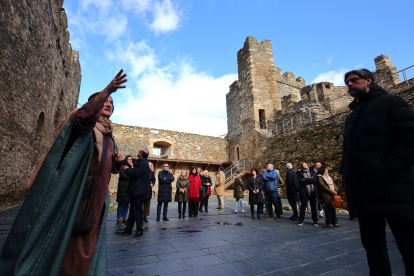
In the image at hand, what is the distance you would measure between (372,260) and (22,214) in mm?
2292

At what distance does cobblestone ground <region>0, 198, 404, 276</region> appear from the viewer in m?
2.20

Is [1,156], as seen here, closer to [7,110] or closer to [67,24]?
[7,110]

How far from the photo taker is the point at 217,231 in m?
4.14

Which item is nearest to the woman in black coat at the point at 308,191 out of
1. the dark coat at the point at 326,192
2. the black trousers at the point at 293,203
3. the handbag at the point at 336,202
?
the dark coat at the point at 326,192

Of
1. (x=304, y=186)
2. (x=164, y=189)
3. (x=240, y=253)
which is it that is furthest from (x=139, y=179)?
(x=304, y=186)

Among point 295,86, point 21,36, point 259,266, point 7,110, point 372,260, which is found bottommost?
point 259,266

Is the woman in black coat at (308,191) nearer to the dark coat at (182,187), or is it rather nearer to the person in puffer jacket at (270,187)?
the person in puffer jacket at (270,187)

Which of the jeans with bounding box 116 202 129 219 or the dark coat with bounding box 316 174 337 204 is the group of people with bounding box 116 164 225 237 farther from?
the dark coat with bounding box 316 174 337 204

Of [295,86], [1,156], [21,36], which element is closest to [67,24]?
[21,36]

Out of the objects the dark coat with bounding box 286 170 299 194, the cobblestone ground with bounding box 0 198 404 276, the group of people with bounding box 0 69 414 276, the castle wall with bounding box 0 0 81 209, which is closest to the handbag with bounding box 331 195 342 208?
the cobblestone ground with bounding box 0 198 404 276

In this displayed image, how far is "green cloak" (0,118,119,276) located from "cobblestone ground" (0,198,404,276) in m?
1.12

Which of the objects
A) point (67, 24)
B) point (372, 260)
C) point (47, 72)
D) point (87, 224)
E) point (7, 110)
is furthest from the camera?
point (67, 24)

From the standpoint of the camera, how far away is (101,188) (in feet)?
5.14

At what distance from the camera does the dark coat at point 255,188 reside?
5973mm
